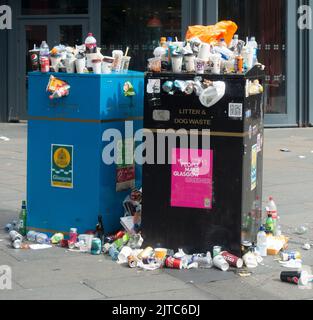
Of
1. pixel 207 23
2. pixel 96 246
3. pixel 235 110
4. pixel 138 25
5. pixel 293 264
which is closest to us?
pixel 235 110

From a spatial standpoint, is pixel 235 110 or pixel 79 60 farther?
pixel 79 60

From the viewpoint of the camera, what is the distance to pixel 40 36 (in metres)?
17.1

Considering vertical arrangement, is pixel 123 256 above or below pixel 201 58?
below

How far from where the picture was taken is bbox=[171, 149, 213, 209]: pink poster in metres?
6.32

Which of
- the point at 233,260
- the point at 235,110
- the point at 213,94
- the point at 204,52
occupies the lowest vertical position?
the point at 233,260

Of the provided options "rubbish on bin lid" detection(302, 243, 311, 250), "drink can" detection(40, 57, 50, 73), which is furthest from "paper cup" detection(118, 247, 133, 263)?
"drink can" detection(40, 57, 50, 73)

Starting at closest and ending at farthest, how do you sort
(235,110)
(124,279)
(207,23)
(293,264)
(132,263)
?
1. (124,279)
2. (235,110)
3. (132,263)
4. (293,264)
5. (207,23)

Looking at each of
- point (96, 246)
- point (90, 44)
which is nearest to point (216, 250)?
point (96, 246)

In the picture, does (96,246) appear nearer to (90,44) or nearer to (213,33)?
(90,44)

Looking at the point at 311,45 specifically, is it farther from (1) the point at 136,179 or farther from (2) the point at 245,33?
(1) the point at 136,179

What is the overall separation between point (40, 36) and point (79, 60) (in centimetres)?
1062

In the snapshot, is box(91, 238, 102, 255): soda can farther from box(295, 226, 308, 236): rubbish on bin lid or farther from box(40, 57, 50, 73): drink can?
box(295, 226, 308, 236): rubbish on bin lid

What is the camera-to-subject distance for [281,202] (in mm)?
8938

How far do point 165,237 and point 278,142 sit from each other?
8.51 m
